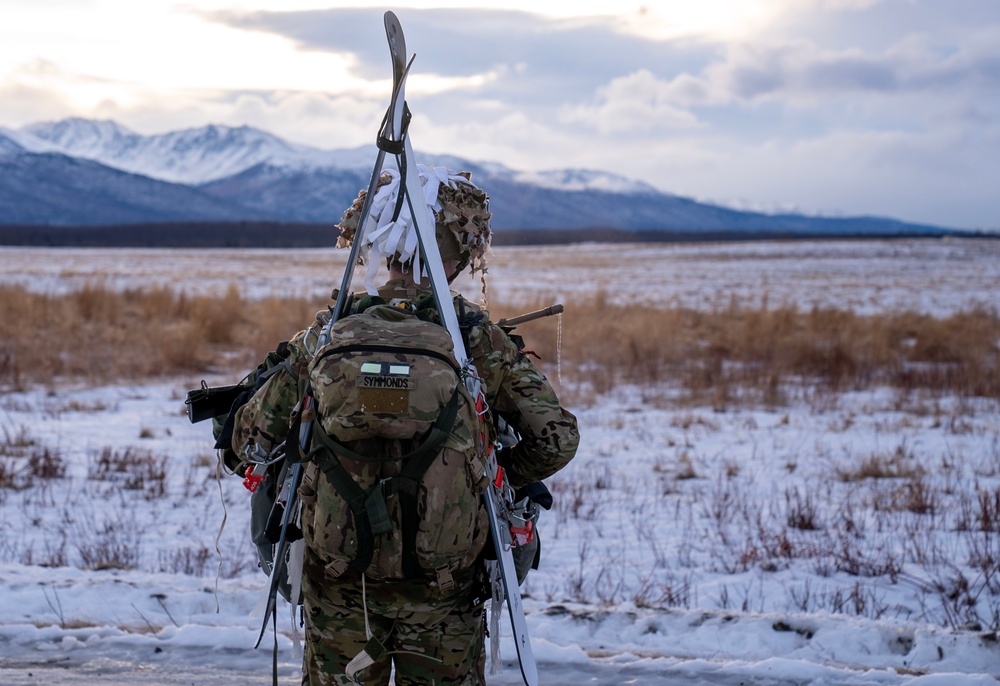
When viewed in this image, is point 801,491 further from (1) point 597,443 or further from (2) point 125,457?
(2) point 125,457

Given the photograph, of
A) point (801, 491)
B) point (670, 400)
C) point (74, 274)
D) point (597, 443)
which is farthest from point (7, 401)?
point (74, 274)

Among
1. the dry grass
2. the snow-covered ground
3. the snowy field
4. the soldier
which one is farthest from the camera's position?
the snow-covered ground

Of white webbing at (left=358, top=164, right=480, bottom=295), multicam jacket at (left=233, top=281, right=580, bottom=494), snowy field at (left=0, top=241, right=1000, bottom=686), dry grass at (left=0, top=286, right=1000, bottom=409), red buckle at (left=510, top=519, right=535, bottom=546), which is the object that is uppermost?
white webbing at (left=358, top=164, right=480, bottom=295)

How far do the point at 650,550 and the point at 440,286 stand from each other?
12.5 ft

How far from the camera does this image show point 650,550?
18.3 feet

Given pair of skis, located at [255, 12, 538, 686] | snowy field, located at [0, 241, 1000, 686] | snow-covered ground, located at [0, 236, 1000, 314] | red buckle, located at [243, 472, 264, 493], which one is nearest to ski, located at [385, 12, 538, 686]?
pair of skis, located at [255, 12, 538, 686]

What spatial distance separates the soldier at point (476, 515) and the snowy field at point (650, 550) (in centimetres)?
35

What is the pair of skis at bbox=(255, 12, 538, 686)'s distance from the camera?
2.17 metres

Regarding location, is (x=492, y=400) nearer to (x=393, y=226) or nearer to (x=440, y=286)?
(x=440, y=286)

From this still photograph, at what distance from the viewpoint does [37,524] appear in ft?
19.6

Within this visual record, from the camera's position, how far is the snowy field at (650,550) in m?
3.90

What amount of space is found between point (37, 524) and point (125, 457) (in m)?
1.58

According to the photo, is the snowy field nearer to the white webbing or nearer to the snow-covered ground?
the white webbing

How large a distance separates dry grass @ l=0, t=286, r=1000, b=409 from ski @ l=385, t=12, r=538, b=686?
28.7 feet
